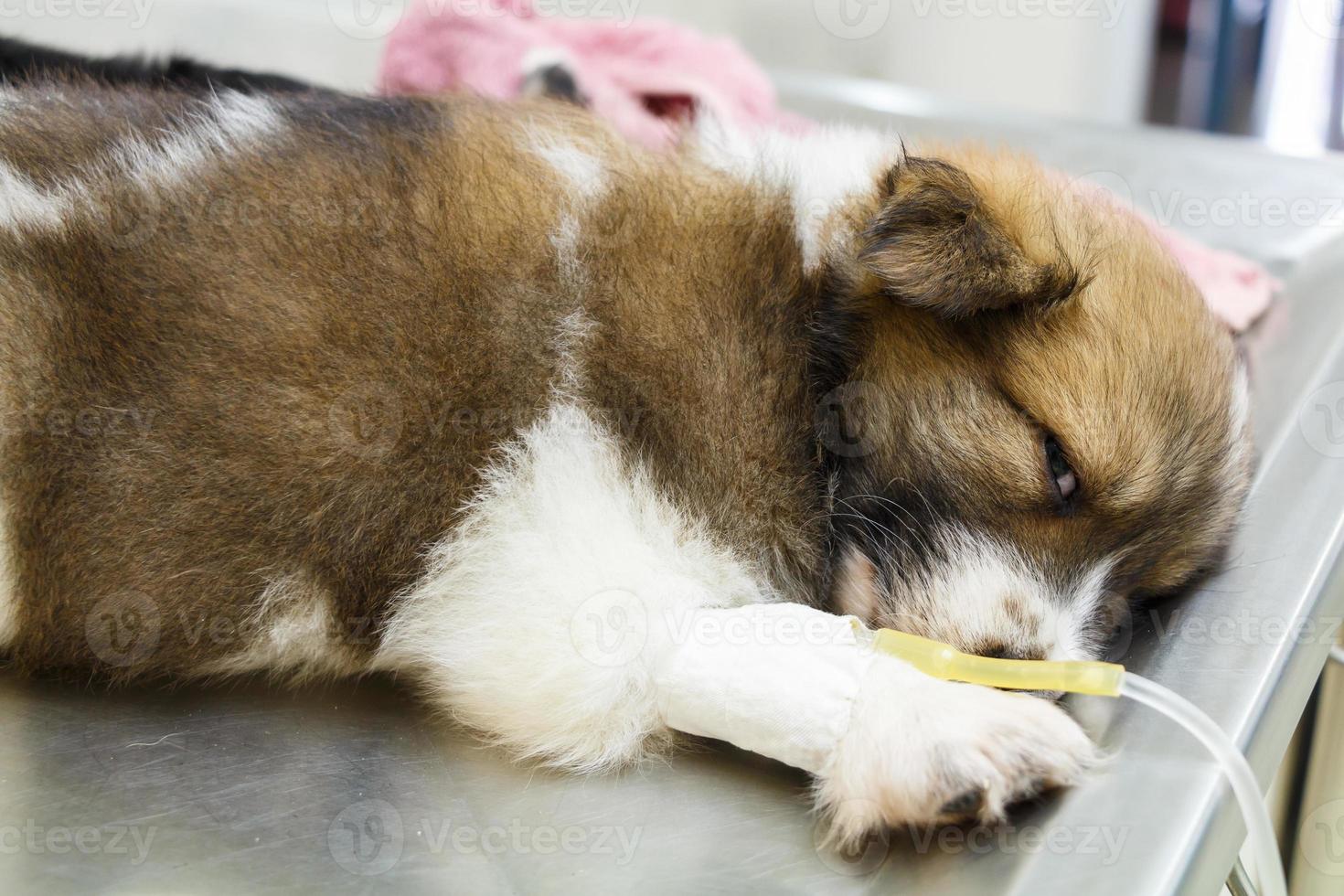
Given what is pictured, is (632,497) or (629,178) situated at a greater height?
(629,178)

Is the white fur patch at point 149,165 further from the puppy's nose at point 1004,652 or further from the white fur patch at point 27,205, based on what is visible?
the puppy's nose at point 1004,652

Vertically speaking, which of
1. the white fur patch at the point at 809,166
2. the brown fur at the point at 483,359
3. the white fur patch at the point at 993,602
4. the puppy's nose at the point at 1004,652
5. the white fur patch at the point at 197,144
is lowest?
the puppy's nose at the point at 1004,652

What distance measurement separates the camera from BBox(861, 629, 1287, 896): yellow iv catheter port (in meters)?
1.49

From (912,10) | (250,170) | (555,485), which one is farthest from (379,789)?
(912,10)

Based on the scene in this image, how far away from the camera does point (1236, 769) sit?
141 cm

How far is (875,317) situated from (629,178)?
0.45 m

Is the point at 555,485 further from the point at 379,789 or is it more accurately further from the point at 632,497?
the point at 379,789

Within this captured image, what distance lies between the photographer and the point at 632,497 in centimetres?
167

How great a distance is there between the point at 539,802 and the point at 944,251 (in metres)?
0.95

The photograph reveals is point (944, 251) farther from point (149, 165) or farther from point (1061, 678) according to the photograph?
point (149, 165)

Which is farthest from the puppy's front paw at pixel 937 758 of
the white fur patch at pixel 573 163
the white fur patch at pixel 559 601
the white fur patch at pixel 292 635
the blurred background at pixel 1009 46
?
the blurred background at pixel 1009 46

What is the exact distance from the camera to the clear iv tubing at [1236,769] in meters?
1.40

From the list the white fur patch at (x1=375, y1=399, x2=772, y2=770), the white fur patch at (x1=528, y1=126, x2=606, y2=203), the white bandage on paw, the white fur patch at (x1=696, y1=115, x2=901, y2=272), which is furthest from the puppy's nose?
the white fur patch at (x1=528, y1=126, x2=606, y2=203)

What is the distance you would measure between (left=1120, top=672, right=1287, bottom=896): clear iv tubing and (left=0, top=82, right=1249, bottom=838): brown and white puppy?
0.49 feet
